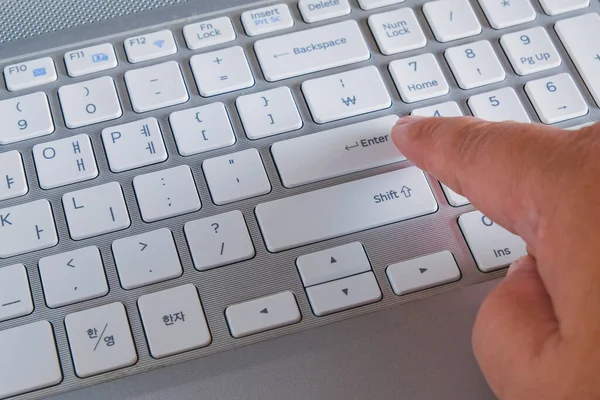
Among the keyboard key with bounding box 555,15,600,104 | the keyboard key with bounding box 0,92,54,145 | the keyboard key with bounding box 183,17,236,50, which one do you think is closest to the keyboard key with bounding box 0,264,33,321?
the keyboard key with bounding box 0,92,54,145

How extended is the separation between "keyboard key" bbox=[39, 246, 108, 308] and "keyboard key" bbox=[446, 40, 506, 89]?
31 cm

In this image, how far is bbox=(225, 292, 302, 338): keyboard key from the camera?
42cm

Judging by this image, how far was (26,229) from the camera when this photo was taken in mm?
441

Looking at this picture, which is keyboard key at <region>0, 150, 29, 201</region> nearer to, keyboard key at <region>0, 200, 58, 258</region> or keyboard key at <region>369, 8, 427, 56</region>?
keyboard key at <region>0, 200, 58, 258</region>

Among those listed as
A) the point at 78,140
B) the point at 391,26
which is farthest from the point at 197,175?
the point at 391,26

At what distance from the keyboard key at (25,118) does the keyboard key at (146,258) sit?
0.38 ft

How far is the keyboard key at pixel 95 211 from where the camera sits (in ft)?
1.45

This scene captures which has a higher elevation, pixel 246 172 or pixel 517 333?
pixel 246 172

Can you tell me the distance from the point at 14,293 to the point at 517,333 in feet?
1.07

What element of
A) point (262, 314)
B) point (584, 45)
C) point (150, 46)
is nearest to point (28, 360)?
point (262, 314)

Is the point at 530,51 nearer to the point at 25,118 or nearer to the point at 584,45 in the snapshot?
the point at 584,45

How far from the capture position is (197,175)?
46 centimetres

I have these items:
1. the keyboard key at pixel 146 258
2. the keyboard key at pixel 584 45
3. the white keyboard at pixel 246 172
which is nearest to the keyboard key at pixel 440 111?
the white keyboard at pixel 246 172

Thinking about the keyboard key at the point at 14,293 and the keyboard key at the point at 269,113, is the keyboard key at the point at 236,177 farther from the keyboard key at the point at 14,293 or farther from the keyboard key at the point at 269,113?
the keyboard key at the point at 14,293
